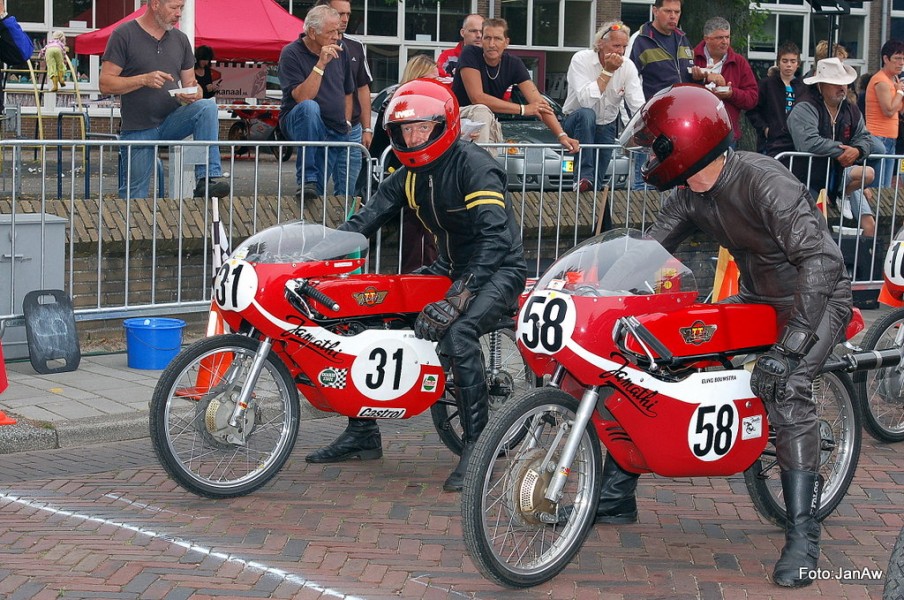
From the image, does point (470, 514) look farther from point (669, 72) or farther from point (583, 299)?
point (669, 72)

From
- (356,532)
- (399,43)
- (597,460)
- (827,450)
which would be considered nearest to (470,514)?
(597,460)

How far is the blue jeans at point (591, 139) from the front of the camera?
10.9 meters

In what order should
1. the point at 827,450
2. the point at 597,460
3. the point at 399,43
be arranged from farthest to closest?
the point at 399,43 < the point at 827,450 < the point at 597,460

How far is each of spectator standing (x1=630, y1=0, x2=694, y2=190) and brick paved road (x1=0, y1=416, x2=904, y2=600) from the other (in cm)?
552

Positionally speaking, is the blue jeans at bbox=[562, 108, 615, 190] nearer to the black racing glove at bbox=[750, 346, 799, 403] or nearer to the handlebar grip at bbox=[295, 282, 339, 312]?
the handlebar grip at bbox=[295, 282, 339, 312]

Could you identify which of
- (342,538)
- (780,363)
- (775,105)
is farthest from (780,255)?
(775,105)

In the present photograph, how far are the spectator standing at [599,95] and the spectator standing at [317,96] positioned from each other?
1.94m

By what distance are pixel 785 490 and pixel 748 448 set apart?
210 millimetres

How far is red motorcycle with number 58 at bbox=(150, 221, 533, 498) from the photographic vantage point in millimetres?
5793

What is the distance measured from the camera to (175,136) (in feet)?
32.1

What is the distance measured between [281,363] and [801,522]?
7.77ft

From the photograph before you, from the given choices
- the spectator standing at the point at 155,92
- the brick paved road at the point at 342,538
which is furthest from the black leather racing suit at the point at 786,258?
the spectator standing at the point at 155,92

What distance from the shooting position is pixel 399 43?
27172 mm

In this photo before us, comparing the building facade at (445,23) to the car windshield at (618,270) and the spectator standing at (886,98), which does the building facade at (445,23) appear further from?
the car windshield at (618,270)
